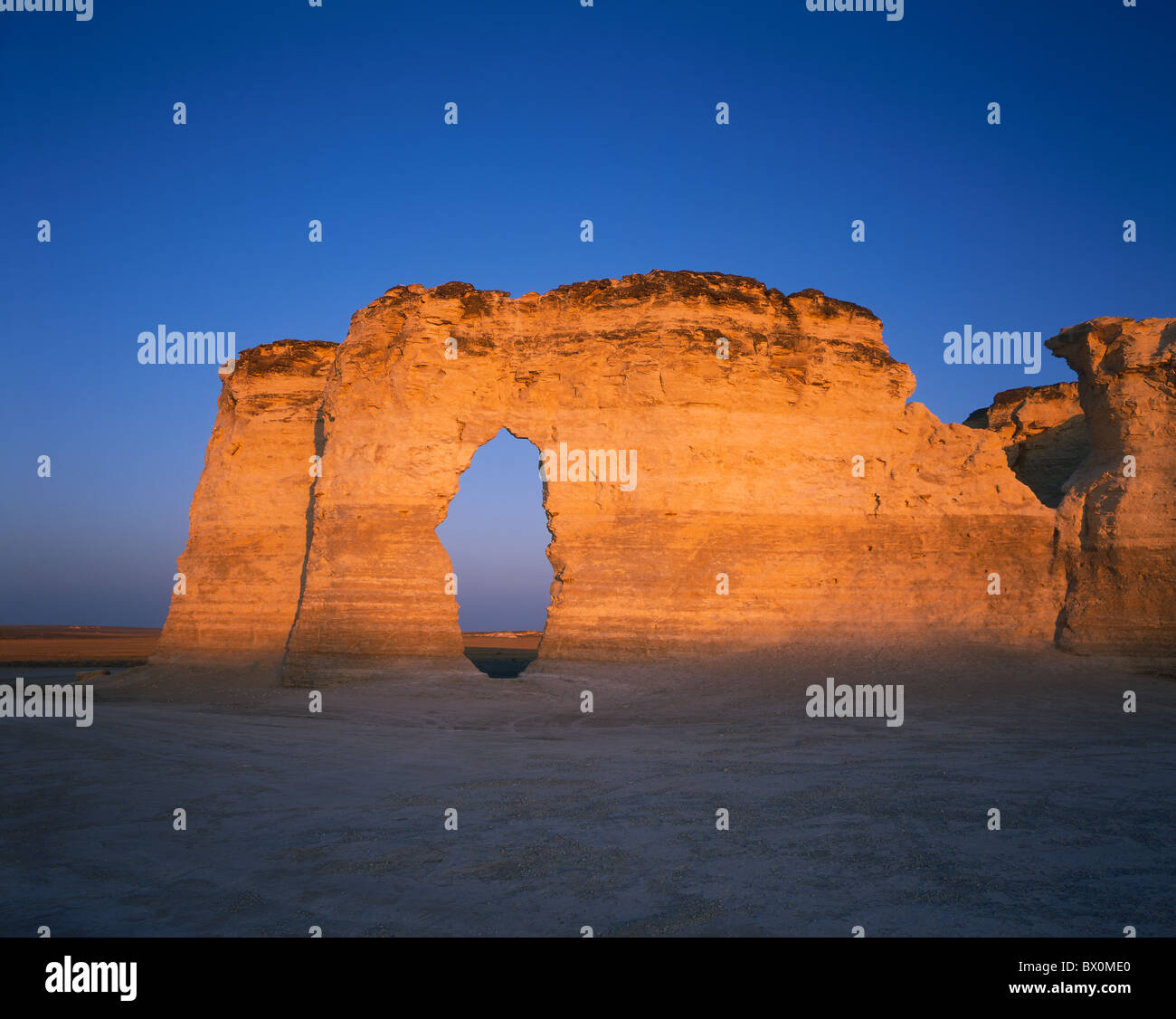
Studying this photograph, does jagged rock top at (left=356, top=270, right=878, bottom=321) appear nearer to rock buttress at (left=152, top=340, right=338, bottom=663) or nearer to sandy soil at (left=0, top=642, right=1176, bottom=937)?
rock buttress at (left=152, top=340, right=338, bottom=663)

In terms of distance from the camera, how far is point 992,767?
26.2 feet

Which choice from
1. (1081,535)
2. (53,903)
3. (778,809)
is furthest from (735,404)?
(53,903)

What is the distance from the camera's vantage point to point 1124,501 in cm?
1598

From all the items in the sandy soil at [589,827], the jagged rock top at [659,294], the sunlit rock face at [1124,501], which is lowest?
the sandy soil at [589,827]

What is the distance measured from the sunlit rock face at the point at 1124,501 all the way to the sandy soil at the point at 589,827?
177 inches

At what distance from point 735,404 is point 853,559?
12.3 feet

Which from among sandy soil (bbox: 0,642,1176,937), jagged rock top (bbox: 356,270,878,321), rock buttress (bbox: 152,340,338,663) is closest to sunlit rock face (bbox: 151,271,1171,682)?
jagged rock top (bbox: 356,270,878,321)

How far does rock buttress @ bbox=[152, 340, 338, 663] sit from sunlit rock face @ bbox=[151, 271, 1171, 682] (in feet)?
11.2

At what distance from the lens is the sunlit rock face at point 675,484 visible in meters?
16.6

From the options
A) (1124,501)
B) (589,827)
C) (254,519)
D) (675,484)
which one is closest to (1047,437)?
(1124,501)

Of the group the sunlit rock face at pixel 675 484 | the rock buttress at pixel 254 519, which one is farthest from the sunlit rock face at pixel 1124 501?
the rock buttress at pixel 254 519

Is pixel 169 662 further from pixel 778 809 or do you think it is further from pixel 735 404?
pixel 778 809

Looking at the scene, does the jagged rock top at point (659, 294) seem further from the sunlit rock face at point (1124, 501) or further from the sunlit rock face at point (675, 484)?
the sunlit rock face at point (1124, 501)

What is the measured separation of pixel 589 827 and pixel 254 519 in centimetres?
1885
